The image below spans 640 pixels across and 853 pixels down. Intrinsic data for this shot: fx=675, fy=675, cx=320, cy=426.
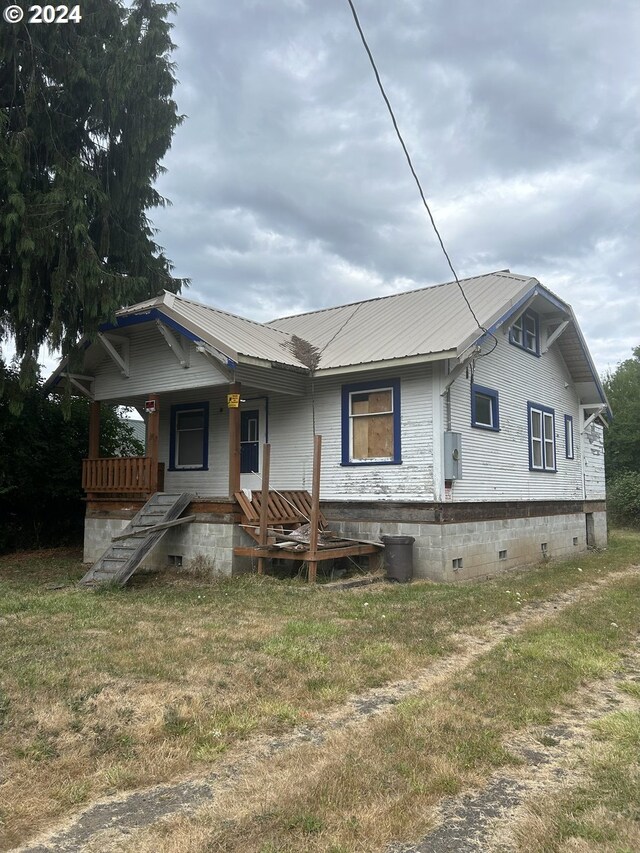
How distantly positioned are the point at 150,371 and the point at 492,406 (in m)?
7.15

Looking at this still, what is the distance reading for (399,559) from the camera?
1161 centimetres

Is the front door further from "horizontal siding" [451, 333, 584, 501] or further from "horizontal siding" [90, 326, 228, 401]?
"horizontal siding" [451, 333, 584, 501]

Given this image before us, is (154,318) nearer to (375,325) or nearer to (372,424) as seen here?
(372,424)

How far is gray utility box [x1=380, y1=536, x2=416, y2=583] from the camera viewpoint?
11.6 metres

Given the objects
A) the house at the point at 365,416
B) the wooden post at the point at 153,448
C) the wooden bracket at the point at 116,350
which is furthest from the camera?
the wooden bracket at the point at 116,350

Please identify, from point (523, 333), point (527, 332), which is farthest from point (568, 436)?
point (523, 333)

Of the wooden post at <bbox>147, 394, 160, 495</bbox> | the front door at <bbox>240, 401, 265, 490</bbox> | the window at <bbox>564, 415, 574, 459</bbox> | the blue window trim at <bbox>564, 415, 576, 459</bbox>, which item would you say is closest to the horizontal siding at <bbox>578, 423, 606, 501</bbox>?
the blue window trim at <bbox>564, 415, 576, 459</bbox>

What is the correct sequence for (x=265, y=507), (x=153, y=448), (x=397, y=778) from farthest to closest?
1. (x=153, y=448)
2. (x=265, y=507)
3. (x=397, y=778)

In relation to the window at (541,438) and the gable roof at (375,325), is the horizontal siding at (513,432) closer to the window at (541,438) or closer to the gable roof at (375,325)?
the window at (541,438)

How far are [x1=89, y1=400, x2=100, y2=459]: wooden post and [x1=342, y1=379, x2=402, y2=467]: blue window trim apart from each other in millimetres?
5634

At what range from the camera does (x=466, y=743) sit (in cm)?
443

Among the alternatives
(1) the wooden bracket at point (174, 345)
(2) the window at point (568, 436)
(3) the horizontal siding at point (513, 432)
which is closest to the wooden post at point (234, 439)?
(1) the wooden bracket at point (174, 345)

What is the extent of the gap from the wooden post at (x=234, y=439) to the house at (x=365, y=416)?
0.03m

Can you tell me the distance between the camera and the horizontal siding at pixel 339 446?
484 inches
